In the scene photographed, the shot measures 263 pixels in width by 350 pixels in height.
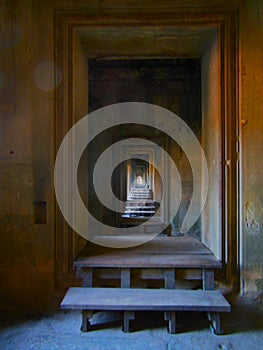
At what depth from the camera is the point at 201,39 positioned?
2727mm

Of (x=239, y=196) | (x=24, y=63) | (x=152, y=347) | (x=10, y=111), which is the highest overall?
(x=24, y=63)

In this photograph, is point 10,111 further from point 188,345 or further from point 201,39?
point 188,345

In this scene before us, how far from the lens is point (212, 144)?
8.97 feet

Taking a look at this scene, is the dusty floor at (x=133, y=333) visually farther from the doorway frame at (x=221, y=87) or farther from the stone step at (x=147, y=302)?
the doorway frame at (x=221, y=87)

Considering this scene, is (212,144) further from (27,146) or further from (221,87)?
(27,146)

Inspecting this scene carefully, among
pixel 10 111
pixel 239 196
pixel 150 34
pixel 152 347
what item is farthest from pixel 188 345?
pixel 150 34

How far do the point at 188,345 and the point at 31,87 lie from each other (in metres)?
2.37

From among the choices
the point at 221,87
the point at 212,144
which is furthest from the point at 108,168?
the point at 221,87

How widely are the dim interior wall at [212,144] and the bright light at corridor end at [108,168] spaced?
0.70 feet

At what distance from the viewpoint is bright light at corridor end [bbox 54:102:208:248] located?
8.32 ft

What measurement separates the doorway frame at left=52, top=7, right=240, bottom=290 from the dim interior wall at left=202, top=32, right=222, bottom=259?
0.05 meters

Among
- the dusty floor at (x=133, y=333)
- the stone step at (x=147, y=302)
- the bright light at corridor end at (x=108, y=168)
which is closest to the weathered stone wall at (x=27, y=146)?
the bright light at corridor end at (x=108, y=168)

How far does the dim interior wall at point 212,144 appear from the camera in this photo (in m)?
2.50

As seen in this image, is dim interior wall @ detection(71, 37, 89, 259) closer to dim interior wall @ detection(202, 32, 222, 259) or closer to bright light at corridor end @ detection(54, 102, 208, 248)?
bright light at corridor end @ detection(54, 102, 208, 248)
